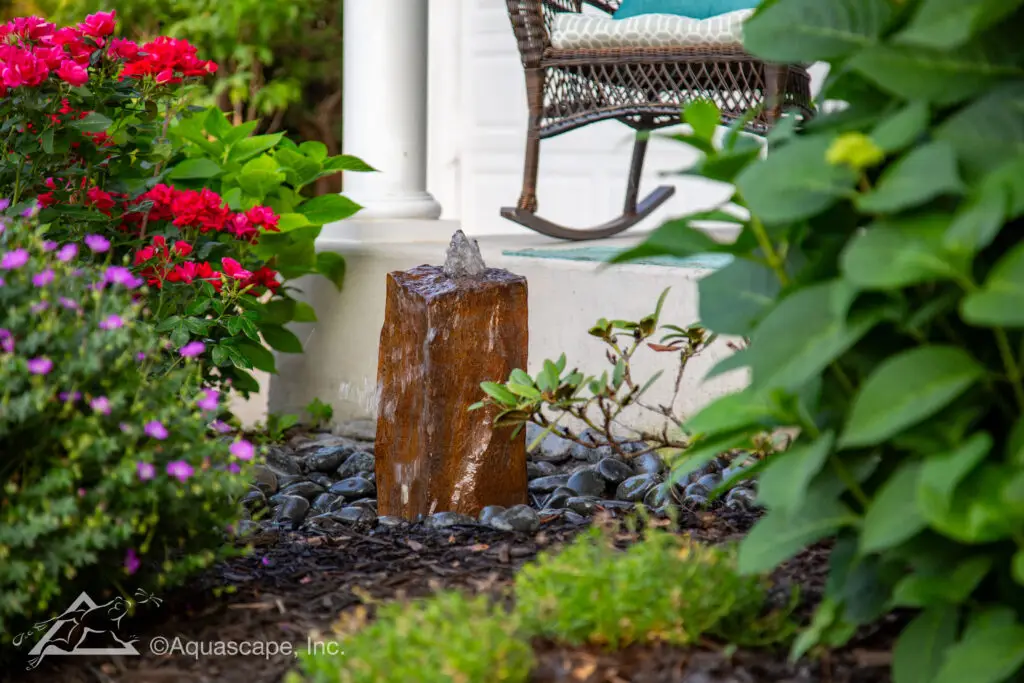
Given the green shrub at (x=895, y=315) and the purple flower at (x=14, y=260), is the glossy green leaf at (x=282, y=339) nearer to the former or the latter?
the purple flower at (x=14, y=260)

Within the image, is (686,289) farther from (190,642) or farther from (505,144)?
(505,144)

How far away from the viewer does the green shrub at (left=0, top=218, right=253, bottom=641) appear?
136 centimetres

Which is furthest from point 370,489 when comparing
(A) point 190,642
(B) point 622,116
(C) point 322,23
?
(C) point 322,23

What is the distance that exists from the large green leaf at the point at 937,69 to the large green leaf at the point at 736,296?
0.24 meters

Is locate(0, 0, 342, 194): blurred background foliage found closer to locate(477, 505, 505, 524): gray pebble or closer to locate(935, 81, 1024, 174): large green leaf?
locate(477, 505, 505, 524): gray pebble

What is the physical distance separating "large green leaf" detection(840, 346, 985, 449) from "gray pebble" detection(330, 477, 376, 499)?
1616mm

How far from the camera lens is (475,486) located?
2.13 m

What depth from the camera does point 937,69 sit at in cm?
104

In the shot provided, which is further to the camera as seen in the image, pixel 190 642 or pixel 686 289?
pixel 686 289

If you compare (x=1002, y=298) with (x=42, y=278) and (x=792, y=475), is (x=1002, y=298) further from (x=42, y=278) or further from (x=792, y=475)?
(x=42, y=278)

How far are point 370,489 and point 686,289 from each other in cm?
89

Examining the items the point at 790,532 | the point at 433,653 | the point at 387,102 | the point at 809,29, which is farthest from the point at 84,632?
the point at 387,102

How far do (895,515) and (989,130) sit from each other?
0.36 m

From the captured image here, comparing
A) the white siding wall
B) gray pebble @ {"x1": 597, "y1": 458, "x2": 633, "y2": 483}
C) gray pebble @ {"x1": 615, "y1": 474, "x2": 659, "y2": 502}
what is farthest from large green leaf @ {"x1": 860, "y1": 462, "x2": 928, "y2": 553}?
the white siding wall
